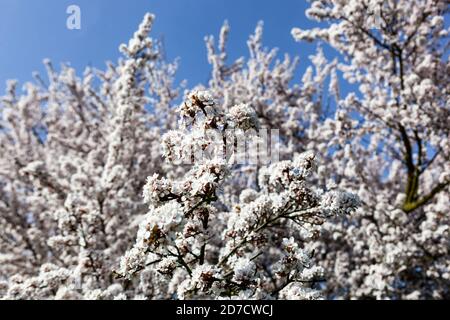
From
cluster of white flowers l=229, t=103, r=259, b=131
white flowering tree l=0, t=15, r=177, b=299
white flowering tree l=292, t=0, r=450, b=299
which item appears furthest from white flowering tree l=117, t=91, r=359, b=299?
white flowering tree l=292, t=0, r=450, b=299

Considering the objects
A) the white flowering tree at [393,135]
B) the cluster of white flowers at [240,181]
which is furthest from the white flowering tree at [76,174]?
the white flowering tree at [393,135]

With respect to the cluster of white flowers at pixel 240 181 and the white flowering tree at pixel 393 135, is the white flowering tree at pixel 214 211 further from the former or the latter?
the white flowering tree at pixel 393 135

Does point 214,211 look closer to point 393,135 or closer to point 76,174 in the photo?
point 76,174

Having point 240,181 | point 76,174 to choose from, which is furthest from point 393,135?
point 76,174

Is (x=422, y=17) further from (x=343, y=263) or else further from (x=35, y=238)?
(x=35, y=238)

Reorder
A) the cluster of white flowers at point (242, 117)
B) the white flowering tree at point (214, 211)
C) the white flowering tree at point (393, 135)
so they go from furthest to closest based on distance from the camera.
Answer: the white flowering tree at point (393, 135) < the cluster of white flowers at point (242, 117) < the white flowering tree at point (214, 211)

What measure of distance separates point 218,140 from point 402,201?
6708mm

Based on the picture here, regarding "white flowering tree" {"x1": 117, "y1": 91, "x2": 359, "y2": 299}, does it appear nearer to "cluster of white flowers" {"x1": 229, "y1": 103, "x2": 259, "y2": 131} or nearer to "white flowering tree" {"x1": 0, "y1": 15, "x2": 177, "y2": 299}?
"cluster of white flowers" {"x1": 229, "y1": 103, "x2": 259, "y2": 131}

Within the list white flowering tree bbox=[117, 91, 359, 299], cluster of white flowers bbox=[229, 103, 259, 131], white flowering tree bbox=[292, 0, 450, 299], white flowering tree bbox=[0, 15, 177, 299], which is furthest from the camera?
white flowering tree bbox=[292, 0, 450, 299]

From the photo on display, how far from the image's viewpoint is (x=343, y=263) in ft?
29.4

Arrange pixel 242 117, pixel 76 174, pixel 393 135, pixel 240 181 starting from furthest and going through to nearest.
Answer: pixel 240 181 < pixel 393 135 < pixel 76 174 < pixel 242 117

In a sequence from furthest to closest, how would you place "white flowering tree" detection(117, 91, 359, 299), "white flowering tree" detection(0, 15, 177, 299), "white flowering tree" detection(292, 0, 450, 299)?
"white flowering tree" detection(292, 0, 450, 299), "white flowering tree" detection(0, 15, 177, 299), "white flowering tree" detection(117, 91, 359, 299)
